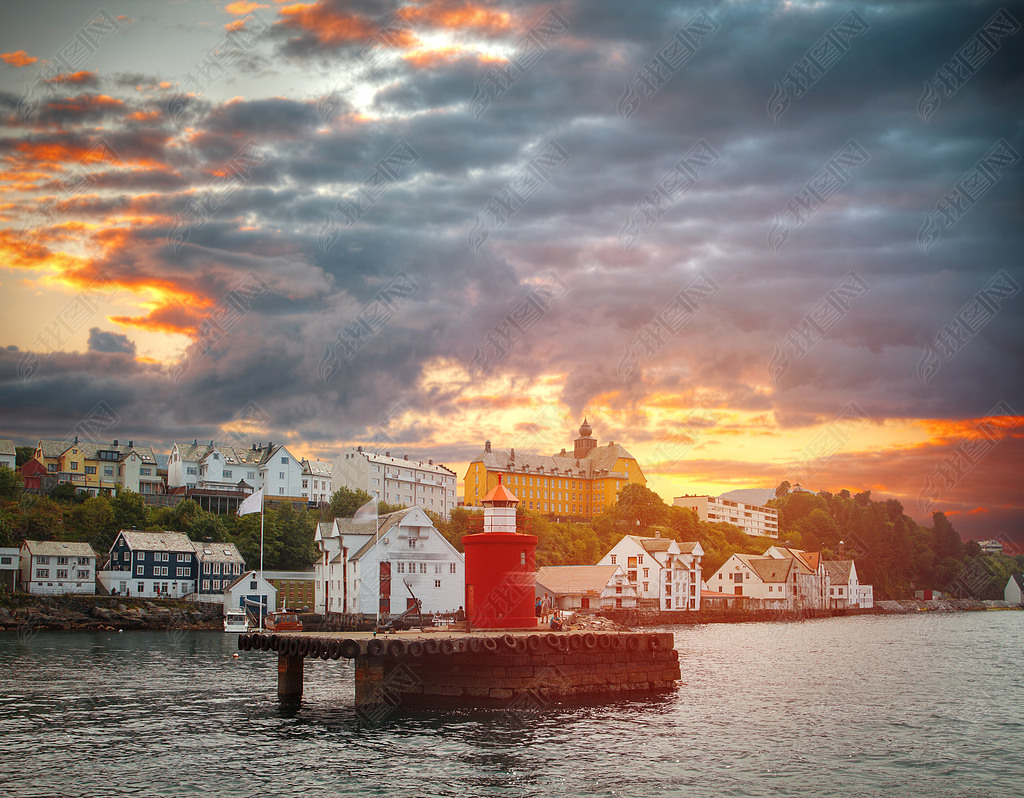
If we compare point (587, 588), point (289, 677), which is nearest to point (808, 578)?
point (587, 588)

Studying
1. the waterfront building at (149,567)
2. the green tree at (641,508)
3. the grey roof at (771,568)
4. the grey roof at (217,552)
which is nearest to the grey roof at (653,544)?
the grey roof at (771,568)

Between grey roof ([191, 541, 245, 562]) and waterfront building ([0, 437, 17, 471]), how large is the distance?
39.6m

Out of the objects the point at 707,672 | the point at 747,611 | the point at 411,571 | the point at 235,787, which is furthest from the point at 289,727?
the point at 747,611

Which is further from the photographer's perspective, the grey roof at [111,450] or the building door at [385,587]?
the grey roof at [111,450]

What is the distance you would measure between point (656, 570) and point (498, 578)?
7617 centimetres

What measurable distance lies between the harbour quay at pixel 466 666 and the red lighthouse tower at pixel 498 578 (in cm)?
152

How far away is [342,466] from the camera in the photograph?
151750 mm

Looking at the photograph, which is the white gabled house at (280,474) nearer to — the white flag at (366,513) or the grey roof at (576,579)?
the white flag at (366,513)

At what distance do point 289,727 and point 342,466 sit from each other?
120322 mm

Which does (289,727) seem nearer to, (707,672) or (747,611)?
(707,672)

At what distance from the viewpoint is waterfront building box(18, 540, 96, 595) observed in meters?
89.9

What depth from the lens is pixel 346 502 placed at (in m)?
126

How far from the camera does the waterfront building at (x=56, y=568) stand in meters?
89.9

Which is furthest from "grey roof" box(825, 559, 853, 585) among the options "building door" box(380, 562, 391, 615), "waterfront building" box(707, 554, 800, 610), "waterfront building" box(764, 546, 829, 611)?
"building door" box(380, 562, 391, 615)
